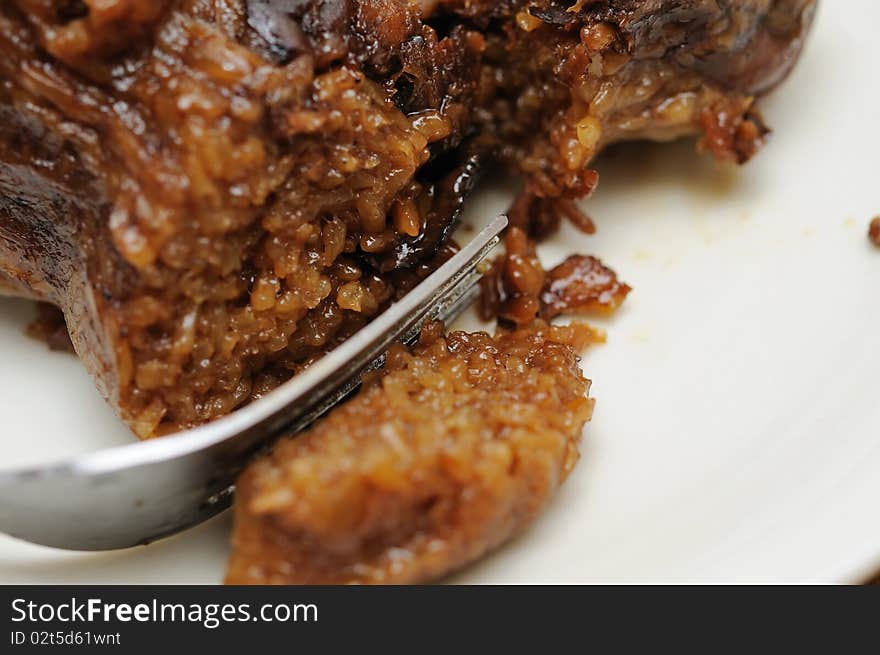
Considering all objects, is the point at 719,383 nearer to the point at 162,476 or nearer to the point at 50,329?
the point at 162,476

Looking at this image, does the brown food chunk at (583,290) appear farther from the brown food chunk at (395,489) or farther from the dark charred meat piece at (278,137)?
the brown food chunk at (395,489)

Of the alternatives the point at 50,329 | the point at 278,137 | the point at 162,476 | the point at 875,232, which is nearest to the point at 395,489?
the point at 162,476

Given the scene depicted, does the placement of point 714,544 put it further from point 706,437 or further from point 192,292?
point 192,292

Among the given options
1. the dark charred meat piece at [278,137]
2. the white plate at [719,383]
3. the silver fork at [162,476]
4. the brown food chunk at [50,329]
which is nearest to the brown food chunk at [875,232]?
the white plate at [719,383]

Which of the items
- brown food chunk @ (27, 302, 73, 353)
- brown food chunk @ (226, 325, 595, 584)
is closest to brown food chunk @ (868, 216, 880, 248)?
brown food chunk @ (226, 325, 595, 584)
